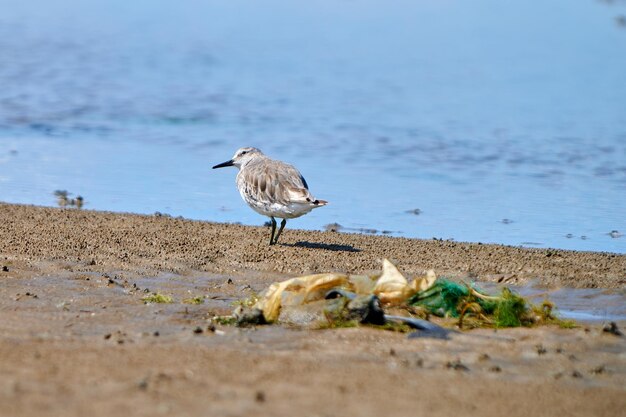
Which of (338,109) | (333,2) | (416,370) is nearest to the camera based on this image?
(416,370)

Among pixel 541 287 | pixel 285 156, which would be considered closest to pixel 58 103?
pixel 285 156

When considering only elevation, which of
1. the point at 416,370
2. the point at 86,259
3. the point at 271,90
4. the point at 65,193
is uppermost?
the point at 271,90

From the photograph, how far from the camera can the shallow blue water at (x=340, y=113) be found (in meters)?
12.7

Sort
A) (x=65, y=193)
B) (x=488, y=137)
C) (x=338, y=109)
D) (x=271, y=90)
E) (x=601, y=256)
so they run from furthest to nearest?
1. (x=271, y=90)
2. (x=338, y=109)
3. (x=488, y=137)
4. (x=65, y=193)
5. (x=601, y=256)

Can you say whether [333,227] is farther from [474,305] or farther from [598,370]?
[598,370]

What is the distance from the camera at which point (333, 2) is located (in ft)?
110

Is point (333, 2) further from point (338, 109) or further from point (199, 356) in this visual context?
point (199, 356)

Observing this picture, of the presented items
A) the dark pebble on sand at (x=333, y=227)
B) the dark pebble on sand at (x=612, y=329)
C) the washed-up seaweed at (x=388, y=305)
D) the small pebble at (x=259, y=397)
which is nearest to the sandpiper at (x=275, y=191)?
the dark pebble on sand at (x=333, y=227)

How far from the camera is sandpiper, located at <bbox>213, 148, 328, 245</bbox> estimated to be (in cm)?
1022

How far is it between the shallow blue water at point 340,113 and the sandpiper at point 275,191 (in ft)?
3.31

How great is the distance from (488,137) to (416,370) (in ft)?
37.2

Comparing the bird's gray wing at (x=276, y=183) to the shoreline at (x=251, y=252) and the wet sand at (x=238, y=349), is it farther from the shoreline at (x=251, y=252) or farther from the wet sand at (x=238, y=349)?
the wet sand at (x=238, y=349)

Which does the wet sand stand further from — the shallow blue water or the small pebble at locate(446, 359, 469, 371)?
the shallow blue water

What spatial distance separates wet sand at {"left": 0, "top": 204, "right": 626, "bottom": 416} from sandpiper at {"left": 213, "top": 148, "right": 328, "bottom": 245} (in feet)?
2.11
